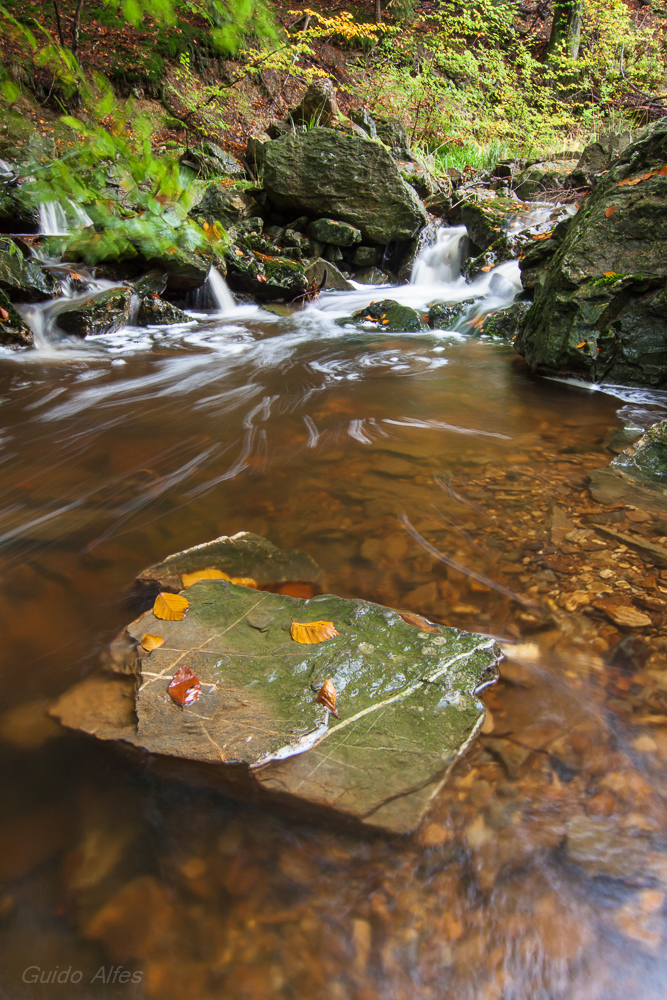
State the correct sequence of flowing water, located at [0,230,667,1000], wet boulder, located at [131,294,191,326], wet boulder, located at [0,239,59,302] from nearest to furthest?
1. flowing water, located at [0,230,667,1000]
2. wet boulder, located at [0,239,59,302]
3. wet boulder, located at [131,294,191,326]

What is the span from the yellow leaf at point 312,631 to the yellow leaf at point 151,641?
0.51m

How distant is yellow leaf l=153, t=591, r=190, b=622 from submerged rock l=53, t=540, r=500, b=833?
3cm

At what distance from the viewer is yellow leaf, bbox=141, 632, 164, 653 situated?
1.98 metres

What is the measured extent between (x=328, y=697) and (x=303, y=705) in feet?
0.29

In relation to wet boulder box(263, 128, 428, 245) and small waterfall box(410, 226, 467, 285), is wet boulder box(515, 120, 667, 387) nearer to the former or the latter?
small waterfall box(410, 226, 467, 285)

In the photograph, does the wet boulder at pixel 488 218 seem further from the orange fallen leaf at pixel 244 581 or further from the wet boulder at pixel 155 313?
the orange fallen leaf at pixel 244 581

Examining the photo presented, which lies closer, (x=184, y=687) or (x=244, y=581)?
(x=184, y=687)

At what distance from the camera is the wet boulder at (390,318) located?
26.8 ft

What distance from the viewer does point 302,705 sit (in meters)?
1.73

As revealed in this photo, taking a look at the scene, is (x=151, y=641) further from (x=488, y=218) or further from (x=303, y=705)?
(x=488, y=218)

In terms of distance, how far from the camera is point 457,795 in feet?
4.99

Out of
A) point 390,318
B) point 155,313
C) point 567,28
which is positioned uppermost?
point 567,28

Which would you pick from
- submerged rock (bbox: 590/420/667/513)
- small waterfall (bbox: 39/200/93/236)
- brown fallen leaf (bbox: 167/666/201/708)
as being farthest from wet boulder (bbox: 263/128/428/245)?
brown fallen leaf (bbox: 167/666/201/708)

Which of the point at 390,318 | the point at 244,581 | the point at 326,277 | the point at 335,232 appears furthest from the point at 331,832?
the point at 335,232
